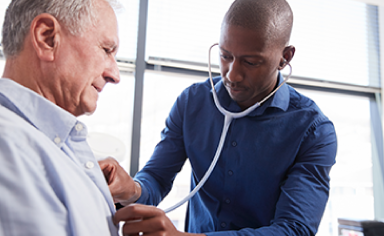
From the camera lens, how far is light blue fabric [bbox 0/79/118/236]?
474 mm

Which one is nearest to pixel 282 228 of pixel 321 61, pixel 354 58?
A: pixel 321 61

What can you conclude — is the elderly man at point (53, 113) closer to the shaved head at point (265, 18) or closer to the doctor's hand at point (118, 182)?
the doctor's hand at point (118, 182)

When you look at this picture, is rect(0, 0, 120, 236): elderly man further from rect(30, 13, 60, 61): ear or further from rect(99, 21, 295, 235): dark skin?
rect(99, 21, 295, 235): dark skin

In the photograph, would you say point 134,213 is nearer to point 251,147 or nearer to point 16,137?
point 16,137

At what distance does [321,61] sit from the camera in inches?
107

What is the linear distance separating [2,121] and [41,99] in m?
0.12

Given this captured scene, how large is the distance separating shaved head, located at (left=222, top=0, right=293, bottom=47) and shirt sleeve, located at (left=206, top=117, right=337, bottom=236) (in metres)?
0.35

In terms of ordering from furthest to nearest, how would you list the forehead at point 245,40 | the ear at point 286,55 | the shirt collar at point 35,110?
the ear at point 286,55 < the forehead at point 245,40 < the shirt collar at point 35,110

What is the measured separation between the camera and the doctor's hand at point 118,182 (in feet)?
2.95

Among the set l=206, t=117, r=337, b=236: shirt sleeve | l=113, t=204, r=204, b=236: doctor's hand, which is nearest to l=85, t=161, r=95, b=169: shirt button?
l=113, t=204, r=204, b=236: doctor's hand

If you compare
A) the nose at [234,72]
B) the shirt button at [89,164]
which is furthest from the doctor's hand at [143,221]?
Result: the nose at [234,72]

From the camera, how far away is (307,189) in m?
1.05

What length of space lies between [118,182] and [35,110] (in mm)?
378

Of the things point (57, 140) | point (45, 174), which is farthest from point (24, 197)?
point (57, 140)
